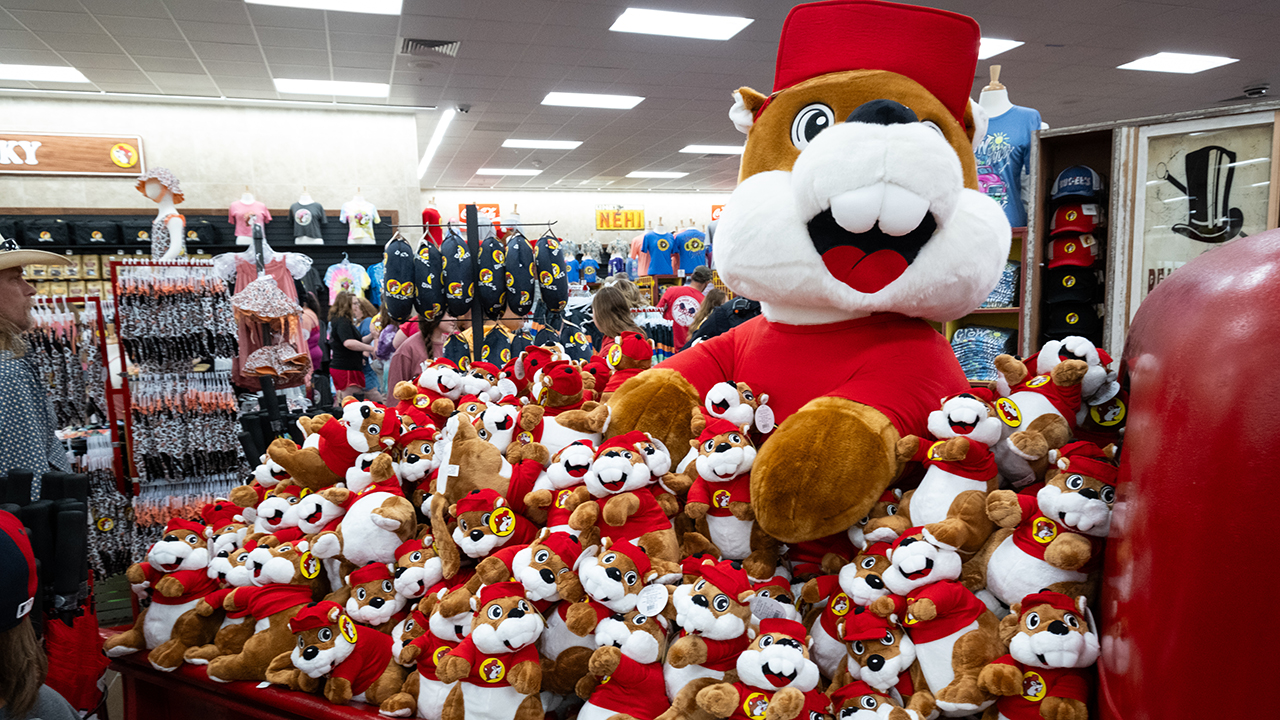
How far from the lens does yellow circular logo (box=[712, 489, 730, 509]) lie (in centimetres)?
138

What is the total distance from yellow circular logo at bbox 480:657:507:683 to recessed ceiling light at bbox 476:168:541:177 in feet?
41.2

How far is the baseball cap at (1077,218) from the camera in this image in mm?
2539

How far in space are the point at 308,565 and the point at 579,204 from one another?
578 inches

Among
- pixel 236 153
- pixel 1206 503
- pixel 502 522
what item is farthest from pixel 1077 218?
pixel 236 153

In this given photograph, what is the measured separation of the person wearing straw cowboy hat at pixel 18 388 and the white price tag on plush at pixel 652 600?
2.17 m

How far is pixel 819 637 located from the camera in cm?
126

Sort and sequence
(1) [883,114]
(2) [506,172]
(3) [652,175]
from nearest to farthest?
(1) [883,114] < (2) [506,172] < (3) [652,175]

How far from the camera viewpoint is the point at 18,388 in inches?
90.8

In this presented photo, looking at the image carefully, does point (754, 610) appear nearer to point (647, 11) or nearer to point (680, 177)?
point (647, 11)

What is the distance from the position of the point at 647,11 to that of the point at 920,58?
5.00 m

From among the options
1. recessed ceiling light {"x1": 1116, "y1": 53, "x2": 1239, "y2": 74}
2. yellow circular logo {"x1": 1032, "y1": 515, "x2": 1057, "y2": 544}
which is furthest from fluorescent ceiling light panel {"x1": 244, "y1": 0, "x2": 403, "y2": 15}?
recessed ceiling light {"x1": 1116, "y1": 53, "x2": 1239, "y2": 74}

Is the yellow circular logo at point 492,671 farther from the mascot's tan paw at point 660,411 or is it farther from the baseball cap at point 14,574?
the baseball cap at point 14,574

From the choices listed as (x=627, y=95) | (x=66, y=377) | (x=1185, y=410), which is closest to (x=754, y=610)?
(x=1185, y=410)

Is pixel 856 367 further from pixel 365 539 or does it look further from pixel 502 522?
pixel 365 539
